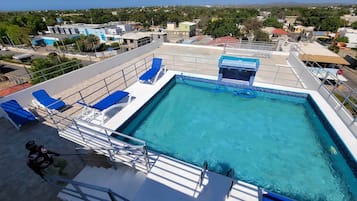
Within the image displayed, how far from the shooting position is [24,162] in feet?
11.8

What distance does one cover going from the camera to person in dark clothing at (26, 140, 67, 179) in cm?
292

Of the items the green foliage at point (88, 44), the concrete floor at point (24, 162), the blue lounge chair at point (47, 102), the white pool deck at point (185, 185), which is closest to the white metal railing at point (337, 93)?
the white pool deck at point (185, 185)

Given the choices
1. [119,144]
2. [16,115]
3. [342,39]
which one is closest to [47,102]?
[16,115]

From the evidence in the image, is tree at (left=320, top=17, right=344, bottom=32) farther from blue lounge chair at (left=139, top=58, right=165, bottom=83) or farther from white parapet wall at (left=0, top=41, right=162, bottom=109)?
blue lounge chair at (left=139, top=58, right=165, bottom=83)

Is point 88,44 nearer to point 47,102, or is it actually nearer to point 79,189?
point 47,102

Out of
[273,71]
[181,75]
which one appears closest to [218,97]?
[181,75]

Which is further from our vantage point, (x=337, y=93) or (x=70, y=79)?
(x=70, y=79)

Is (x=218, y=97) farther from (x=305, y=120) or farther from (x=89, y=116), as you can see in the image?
(x=89, y=116)

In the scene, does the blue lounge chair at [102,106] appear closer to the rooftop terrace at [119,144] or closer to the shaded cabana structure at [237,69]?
the rooftop terrace at [119,144]

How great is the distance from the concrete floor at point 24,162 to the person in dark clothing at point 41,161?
0.19 meters

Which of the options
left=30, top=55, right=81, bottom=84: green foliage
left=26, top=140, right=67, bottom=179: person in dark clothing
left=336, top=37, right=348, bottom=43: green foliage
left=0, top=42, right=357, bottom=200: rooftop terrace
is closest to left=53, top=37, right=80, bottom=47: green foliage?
left=30, top=55, right=81, bottom=84: green foliage

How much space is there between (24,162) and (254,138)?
563 centimetres

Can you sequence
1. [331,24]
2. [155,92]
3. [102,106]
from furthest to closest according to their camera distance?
[331,24] → [155,92] → [102,106]

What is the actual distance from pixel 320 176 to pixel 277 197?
1.76 metres
